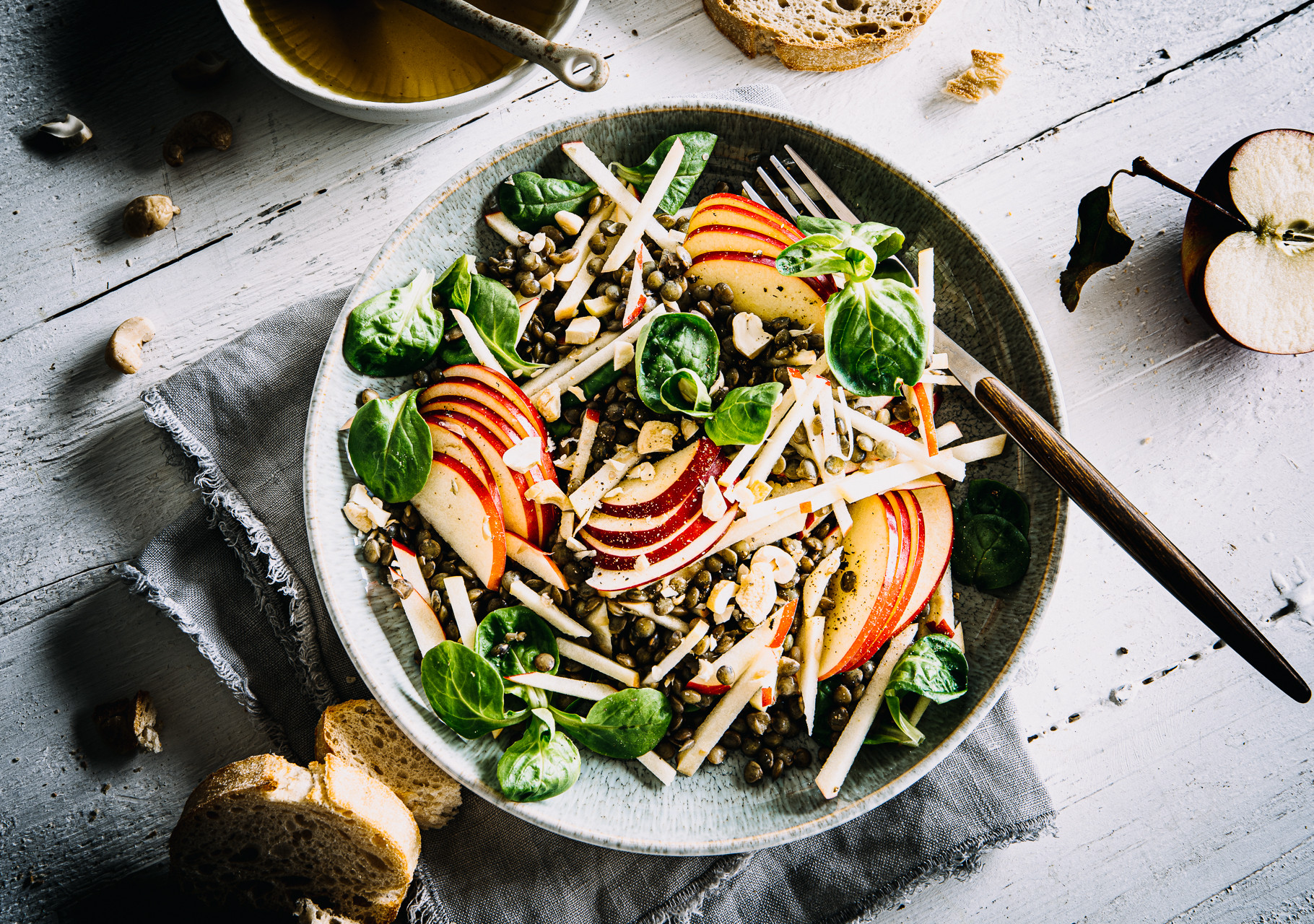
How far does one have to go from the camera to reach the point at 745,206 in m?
1.93

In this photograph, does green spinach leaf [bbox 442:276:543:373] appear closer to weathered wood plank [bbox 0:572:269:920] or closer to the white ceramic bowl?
the white ceramic bowl

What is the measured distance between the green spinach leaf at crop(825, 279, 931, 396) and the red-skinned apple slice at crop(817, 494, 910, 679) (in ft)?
1.14

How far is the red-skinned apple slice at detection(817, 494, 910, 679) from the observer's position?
181 cm

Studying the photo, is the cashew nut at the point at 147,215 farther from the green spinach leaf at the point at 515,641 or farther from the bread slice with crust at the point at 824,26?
the bread slice with crust at the point at 824,26

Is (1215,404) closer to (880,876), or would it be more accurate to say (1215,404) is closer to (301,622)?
(880,876)

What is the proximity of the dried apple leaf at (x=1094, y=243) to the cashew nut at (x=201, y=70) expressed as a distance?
8.46ft

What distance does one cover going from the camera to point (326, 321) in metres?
2.23

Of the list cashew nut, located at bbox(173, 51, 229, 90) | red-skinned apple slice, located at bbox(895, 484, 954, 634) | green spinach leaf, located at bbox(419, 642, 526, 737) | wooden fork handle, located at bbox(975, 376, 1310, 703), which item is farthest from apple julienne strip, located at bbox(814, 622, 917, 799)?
cashew nut, located at bbox(173, 51, 229, 90)

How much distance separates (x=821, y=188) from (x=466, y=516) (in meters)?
1.25

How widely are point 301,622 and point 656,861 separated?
45.7 inches

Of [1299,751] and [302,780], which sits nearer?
[302,780]

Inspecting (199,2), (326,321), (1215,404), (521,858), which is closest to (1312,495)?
(1215,404)

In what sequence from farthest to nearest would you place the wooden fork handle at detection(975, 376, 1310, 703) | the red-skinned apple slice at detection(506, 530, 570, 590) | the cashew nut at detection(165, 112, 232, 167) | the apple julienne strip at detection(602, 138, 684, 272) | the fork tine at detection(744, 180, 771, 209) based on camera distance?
the cashew nut at detection(165, 112, 232, 167), the fork tine at detection(744, 180, 771, 209), the apple julienne strip at detection(602, 138, 684, 272), the red-skinned apple slice at detection(506, 530, 570, 590), the wooden fork handle at detection(975, 376, 1310, 703)

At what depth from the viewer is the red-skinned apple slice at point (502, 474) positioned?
1819 mm
